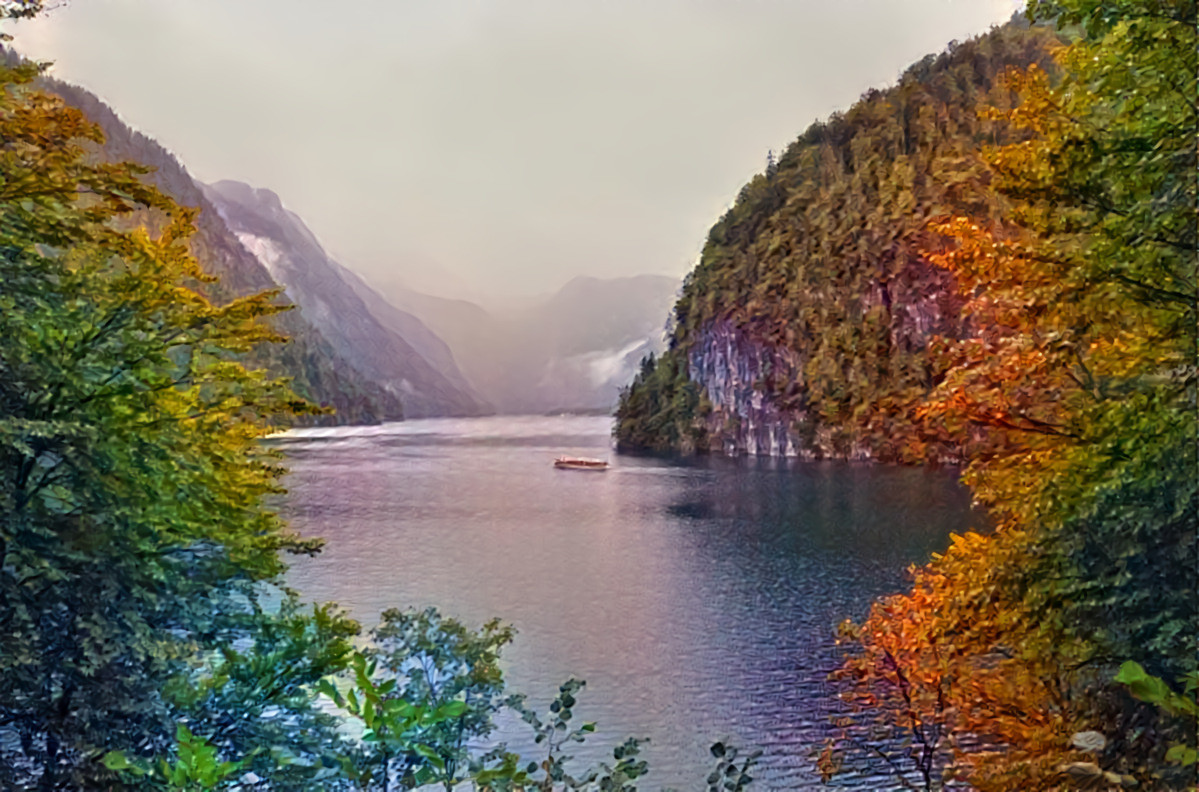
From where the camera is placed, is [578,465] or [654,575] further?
[578,465]

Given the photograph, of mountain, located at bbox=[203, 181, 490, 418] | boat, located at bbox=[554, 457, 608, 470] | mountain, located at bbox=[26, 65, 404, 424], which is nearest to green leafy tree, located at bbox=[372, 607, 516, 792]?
mountain, located at bbox=[26, 65, 404, 424]

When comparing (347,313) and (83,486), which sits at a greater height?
(347,313)

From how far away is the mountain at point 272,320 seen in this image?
59.5 meters

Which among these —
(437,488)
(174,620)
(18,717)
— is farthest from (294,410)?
(437,488)

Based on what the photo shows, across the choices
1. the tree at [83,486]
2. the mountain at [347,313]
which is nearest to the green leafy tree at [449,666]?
the tree at [83,486]

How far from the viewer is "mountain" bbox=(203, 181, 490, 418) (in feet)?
414

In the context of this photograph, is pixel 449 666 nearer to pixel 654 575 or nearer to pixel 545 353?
pixel 654 575

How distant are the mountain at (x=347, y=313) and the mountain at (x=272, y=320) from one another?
822cm

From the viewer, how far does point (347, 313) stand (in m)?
154

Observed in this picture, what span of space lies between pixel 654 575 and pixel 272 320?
6955 cm

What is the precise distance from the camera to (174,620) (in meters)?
6.89

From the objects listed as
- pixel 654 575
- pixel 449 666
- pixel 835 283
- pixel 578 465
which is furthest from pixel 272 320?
pixel 449 666

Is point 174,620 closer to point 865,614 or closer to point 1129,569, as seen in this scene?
point 1129,569

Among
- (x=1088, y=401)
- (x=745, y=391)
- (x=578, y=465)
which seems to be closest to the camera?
(x=1088, y=401)
